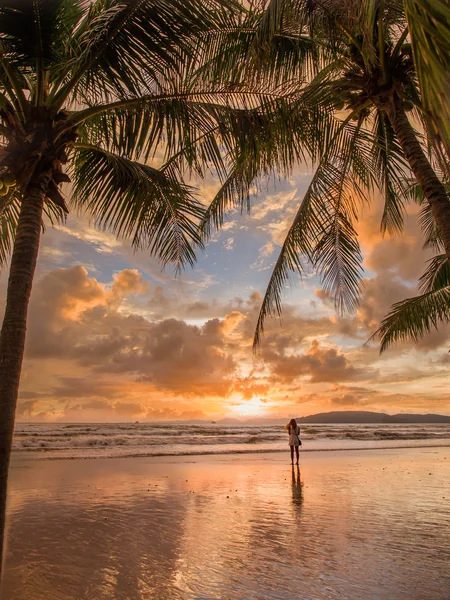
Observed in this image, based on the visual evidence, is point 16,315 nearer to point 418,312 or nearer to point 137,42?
point 137,42

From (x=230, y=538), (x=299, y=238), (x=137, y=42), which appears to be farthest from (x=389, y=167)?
(x=230, y=538)

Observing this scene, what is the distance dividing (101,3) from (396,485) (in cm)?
963

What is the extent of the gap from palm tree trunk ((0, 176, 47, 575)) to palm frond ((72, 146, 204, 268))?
6.24 feet

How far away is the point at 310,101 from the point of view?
18.4 ft

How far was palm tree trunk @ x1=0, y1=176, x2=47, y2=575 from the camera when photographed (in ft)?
12.1

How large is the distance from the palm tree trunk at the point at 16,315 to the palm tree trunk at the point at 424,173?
3940 millimetres

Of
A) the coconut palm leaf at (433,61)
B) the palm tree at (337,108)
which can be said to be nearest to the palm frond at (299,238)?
the palm tree at (337,108)

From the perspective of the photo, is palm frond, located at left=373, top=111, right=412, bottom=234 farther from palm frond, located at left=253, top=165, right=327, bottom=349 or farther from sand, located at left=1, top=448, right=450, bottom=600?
sand, located at left=1, top=448, right=450, bottom=600

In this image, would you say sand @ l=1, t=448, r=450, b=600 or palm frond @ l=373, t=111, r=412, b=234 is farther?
palm frond @ l=373, t=111, r=412, b=234

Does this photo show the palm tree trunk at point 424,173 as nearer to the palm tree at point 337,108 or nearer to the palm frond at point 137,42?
the palm tree at point 337,108

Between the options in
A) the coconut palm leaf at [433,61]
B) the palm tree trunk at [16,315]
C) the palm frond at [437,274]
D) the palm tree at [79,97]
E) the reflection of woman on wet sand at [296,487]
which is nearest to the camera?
the coconut palm leaf at [433,61]

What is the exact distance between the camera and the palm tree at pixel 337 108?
512 centimetres

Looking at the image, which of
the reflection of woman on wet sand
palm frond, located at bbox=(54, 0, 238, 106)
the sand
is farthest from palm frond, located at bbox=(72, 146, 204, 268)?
the reflection of woman on wet sand

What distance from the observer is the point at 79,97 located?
5688 millimetres
